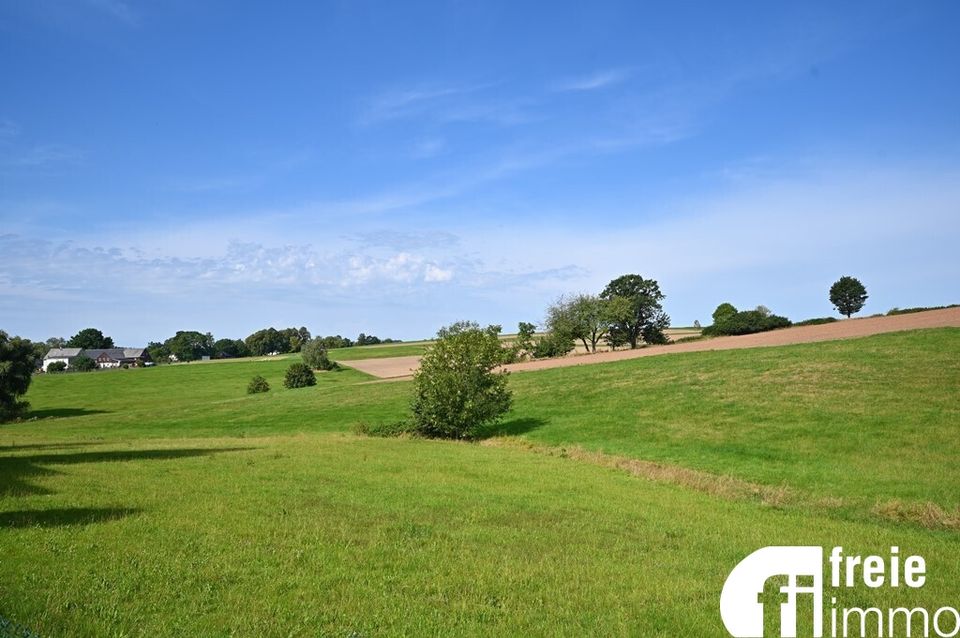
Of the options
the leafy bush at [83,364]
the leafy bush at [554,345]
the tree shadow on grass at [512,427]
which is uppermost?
the leafy bush at [554,345]

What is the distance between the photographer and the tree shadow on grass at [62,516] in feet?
47.1

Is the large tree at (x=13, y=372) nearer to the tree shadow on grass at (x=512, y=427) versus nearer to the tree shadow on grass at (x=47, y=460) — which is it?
the tree shadow on grass at (x=47, y=460)

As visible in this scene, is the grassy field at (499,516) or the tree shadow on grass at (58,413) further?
the tree shadow on grass at (58,413)

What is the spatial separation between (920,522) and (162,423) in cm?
6232

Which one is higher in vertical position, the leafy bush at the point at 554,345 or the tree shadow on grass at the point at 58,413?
the leafy bush at the point at 554,345

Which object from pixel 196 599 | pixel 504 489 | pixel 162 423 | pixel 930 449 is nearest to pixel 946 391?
pixel 930 449

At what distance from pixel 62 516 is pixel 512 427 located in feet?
109

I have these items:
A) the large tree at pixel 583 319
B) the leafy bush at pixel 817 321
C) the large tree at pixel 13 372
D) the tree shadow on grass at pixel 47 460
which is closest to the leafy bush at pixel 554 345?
the large tree at pixel 583 319

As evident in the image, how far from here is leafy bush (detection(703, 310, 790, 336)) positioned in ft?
332

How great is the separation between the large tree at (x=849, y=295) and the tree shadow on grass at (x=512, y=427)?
104127 mm

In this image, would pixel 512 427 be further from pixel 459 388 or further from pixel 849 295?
pixel 849 295

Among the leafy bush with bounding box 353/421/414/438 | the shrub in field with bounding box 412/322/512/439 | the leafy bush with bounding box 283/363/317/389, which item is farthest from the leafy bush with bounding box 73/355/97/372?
the shrub in field with bounding box 412/322/512/439

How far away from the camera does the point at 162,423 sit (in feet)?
207

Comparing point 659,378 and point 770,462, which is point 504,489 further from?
point 659,378
